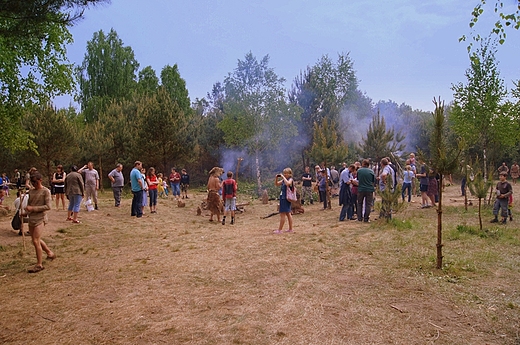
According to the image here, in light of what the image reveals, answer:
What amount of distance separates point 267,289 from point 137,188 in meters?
8.97

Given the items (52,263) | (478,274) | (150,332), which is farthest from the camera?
(52,263)

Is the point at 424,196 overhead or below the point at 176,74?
below

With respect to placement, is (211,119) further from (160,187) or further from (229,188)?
(229,188)

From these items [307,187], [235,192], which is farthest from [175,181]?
[235,192]

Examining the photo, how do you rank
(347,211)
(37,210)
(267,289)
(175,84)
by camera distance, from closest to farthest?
(267,289) → (37,210) → (347,211) → (175,84)

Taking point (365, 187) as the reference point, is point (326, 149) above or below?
above

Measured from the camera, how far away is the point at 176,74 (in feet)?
144

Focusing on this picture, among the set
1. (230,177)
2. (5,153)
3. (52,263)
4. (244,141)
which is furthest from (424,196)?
(5,153)

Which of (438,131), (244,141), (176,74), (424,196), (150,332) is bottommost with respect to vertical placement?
(150,332)

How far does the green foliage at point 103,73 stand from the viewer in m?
40.0

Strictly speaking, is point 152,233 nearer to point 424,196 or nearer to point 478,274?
point 478,274

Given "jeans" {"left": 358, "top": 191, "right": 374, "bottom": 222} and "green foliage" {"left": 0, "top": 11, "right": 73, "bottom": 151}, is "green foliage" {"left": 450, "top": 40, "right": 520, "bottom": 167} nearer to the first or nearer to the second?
"jeans" {"left": 358, "top": 191, "right": 374, "bottom": 222}

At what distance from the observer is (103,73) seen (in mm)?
40469

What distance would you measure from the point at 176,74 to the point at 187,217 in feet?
107
